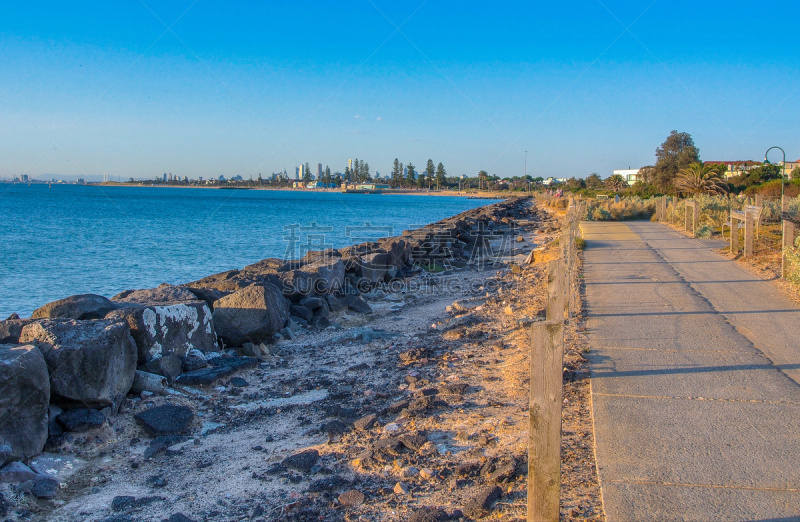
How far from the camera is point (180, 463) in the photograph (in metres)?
4.70

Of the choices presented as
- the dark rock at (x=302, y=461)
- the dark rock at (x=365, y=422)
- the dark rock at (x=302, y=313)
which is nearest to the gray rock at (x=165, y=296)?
the dark rock at (x=302, y=313)

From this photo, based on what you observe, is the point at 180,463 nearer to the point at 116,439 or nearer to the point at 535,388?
the point at 116,439

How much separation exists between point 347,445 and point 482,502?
1509 mm

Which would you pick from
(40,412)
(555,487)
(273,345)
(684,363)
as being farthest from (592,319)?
(40,412)

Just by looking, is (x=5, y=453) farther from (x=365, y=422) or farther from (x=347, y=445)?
(x=365, y=422)

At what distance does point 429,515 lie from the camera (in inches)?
139

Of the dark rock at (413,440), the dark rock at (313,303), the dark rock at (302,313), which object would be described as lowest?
the dark rock at (413,440)

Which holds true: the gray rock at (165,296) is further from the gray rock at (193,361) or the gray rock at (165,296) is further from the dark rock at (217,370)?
the dark rock at (217,370)

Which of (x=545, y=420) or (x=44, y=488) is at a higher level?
(x=545, y=420)

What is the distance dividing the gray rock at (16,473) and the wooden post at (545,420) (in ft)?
11.9

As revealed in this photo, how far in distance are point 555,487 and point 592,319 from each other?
505 centimetres

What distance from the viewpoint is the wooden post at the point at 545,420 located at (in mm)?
2988

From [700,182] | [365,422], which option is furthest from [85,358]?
[700,182]

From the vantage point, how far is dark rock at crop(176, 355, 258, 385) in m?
6.51
